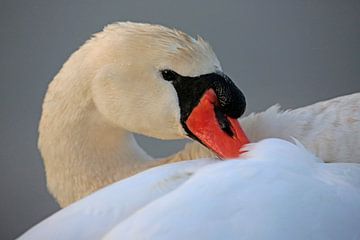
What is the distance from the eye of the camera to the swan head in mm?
880

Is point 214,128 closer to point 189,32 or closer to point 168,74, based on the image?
point 168,74

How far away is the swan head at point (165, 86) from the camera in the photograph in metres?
0.88

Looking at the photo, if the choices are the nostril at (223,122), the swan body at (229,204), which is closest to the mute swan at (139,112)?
the nostril at (223,122)

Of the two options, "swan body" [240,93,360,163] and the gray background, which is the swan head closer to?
"swan body" [240,93,360,163]

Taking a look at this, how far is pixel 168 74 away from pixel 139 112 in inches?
2.8

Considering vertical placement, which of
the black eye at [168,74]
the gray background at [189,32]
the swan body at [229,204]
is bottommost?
the gray background at [189,32]

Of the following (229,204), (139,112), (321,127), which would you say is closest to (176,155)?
(139,112)

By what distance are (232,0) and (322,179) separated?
3.48 feet

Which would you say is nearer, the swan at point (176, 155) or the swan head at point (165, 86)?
the swan at point (176, 155)

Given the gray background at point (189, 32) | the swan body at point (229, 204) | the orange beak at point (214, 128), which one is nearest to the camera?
the swan body at point (229, 204)

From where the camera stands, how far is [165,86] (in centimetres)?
91

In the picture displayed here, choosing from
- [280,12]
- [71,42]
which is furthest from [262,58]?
[71,42]

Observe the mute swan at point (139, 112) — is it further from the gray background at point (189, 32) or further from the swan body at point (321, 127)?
the gray background at point (189, 32)

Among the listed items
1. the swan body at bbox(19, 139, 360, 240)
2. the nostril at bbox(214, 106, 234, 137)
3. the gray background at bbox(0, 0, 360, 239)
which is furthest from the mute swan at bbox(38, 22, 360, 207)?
the gray background at bbox(0, 0, 360, 239)
